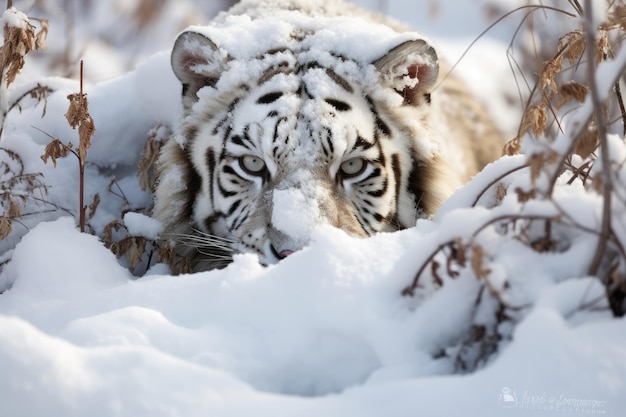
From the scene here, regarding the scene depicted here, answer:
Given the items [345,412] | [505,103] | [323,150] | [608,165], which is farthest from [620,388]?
[505,103]

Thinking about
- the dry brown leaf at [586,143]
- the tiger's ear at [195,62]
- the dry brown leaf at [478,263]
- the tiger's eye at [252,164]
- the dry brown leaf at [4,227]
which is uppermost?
the dry brown leaf at [586,143]

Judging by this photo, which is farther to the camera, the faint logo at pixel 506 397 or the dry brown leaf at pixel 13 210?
the dry brown leaf at pixel 13 210

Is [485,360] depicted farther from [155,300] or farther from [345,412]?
[155,300]

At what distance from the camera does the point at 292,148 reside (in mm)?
2809

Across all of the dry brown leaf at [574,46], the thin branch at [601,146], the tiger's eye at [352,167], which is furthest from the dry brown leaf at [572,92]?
the tiger's eye at [352,167]

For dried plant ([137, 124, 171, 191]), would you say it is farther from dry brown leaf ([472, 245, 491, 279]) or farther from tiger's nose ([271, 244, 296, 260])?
dry brown leaf ([472, 245, 491, 279])

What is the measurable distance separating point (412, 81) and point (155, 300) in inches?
63.6

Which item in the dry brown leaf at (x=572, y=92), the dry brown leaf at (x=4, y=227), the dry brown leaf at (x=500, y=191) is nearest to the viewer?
the dry brown leaf at (x=572, y=92)

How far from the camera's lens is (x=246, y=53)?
10.4 feet

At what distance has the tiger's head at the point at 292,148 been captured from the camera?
2809 millimetres

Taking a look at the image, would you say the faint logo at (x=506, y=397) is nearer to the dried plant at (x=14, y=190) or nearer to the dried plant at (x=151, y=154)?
the dried plant at (x=14, y=190)

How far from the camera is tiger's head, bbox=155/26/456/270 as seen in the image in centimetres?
281

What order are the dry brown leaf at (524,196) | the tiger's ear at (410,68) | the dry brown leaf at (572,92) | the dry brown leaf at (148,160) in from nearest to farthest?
the dry brown leaf at (524,196) → the dry brown leaf at (572,92) → the tiger's ear at (410,68) → the dry brown leaf at (148,160)

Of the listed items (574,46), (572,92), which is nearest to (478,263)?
(572,92)
